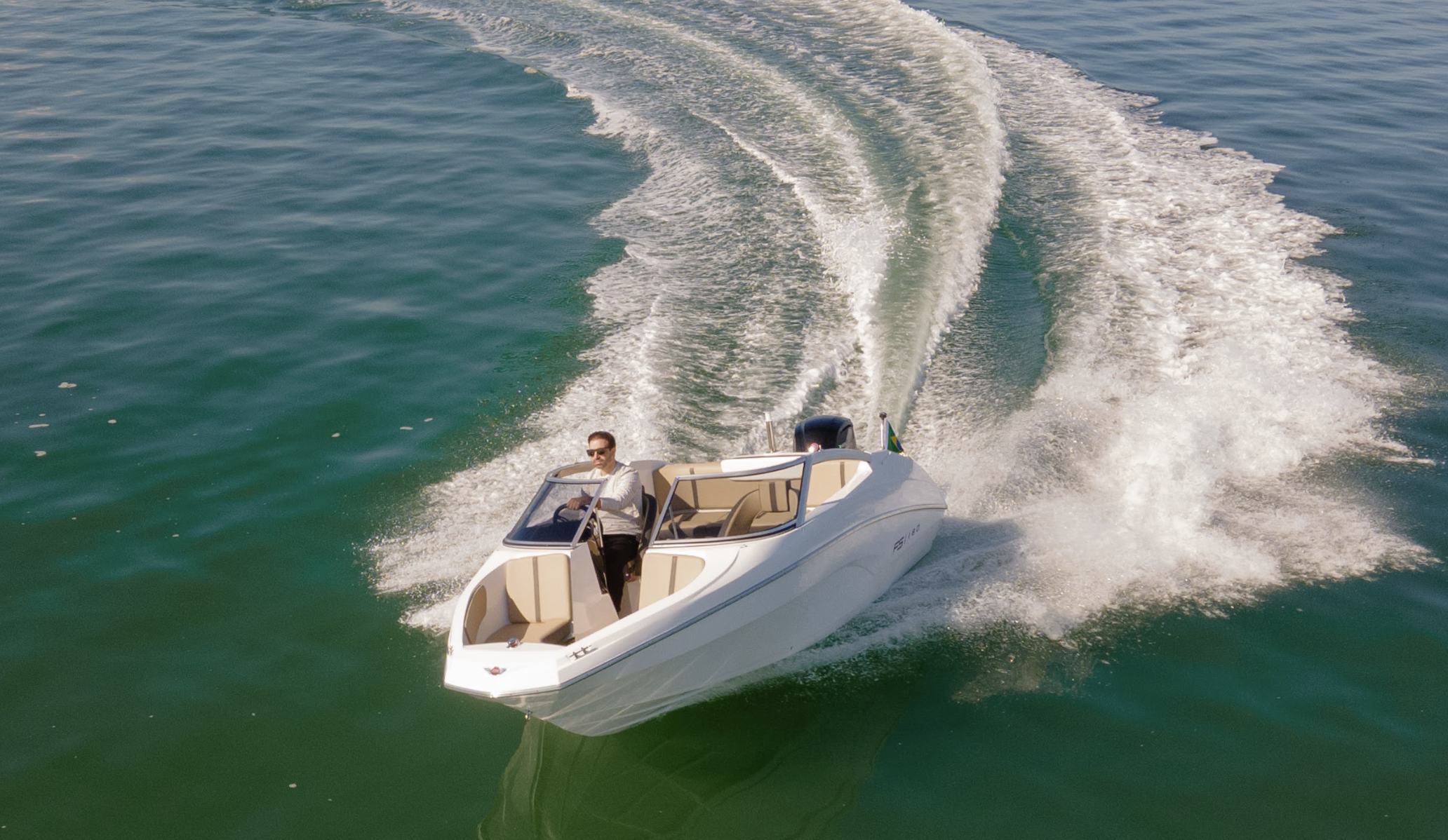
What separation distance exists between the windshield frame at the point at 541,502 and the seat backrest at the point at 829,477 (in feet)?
5.57

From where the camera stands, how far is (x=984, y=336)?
38.0 ft

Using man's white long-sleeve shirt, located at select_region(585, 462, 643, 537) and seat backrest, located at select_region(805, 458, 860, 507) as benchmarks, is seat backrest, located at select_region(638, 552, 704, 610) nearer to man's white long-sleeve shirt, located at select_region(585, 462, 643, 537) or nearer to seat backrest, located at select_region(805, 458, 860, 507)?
man's white long-sleeve shirt, located at select_region(585, 462, 643, 537)

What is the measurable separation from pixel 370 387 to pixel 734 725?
589cm

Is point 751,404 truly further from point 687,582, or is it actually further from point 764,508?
point 687,582

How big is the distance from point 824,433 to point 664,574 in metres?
2.38

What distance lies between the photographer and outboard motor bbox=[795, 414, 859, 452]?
9102mm

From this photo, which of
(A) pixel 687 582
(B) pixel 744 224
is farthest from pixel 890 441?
(B) pixel 744 224

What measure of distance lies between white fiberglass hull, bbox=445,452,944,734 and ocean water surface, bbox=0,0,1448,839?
0.32 meters

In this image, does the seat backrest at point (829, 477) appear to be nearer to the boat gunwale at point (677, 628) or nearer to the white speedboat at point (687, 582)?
the white speedboat at point (687, 582)

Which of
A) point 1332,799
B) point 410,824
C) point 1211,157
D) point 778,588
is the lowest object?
point 410,824

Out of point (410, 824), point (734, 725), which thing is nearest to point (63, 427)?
point (410, 824)

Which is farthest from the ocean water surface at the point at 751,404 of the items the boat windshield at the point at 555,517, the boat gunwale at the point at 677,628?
the boat windshield at the point at 555,517

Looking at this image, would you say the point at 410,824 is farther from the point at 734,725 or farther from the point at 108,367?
the point at 108,367

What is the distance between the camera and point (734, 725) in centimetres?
722
